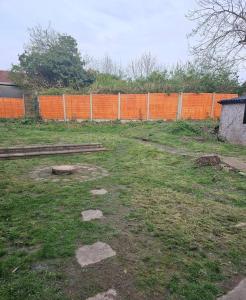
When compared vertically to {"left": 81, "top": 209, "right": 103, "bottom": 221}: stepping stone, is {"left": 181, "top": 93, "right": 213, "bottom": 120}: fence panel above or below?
above

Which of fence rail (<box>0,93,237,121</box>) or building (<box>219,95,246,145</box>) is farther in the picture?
fence rail (<box>0,93,237,121</box>)

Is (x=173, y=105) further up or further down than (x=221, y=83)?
further down

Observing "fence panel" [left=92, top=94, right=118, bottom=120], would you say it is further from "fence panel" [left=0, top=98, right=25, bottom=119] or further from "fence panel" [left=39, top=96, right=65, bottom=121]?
"fence panel" [left=0, top=98, right=25, bottom=119]

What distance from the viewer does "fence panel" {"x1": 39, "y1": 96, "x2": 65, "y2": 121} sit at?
15.1m

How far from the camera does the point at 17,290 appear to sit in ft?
5.73

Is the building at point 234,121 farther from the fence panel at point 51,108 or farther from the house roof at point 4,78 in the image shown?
the house roof at point 4,78

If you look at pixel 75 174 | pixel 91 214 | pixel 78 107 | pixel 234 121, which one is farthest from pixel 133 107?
pixel 91 214

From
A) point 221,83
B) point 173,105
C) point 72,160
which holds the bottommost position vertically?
point 72,160

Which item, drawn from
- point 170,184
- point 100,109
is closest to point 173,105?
point 100,109

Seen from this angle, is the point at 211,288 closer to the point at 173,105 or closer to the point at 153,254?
the point at 153,254

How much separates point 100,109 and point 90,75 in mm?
8781

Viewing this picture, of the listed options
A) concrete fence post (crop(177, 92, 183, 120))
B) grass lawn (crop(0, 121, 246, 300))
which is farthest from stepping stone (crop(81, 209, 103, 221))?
concrete fence post (crop(177, 92, 183, 120))

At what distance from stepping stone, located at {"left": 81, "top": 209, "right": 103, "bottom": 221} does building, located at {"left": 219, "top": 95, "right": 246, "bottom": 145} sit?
8009 millimetres

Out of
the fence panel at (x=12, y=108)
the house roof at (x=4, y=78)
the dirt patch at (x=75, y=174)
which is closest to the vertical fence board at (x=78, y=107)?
the fence panel at (x=12, y=108)
